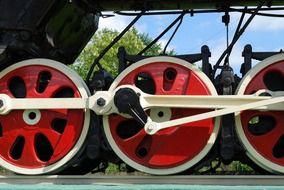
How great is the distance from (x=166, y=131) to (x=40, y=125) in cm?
70

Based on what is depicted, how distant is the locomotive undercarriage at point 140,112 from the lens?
114 inches

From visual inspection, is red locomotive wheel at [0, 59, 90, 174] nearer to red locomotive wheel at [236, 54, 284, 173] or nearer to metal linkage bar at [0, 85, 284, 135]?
metal linkage bar at [0, 85, 284, 135]

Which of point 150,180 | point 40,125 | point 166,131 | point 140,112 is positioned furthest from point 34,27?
point 150,180

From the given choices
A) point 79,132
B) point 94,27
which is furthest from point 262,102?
point 94,27

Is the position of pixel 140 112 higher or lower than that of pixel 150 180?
higher

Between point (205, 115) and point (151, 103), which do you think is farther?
point (151, 103)

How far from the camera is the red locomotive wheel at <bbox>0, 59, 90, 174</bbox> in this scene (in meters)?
3.06

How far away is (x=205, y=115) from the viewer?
9.31ft

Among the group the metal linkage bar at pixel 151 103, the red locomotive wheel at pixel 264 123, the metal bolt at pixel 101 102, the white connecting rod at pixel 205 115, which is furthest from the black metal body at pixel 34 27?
the red locomotive wheel at pixel 264 123

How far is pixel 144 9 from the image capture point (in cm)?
361

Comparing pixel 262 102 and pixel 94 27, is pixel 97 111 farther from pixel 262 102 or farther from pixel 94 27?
pixel 94 27

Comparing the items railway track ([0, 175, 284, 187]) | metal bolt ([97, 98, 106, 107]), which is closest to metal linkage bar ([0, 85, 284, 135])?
metal bolt ([97, 98, 106, 107])

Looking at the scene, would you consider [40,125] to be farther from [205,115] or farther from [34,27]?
[205,115]

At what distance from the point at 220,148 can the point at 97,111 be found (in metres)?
0.68
